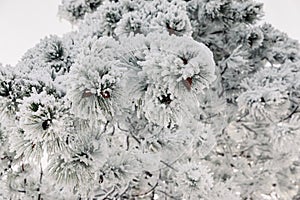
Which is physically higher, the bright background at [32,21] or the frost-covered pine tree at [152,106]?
the bright background at [32,21]

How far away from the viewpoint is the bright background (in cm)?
340

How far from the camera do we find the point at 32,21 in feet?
11.6

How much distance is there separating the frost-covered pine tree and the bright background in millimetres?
1359

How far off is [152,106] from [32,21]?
2902 millimetres

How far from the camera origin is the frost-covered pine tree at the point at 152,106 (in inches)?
33.8

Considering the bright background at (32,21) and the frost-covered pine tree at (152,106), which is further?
the bright background at (32,21)

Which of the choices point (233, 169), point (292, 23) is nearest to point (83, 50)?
point (233, 169)

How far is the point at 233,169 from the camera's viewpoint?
223 centimetres

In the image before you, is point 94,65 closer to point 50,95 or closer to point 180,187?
point 50,95

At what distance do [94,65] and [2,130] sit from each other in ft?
1.84

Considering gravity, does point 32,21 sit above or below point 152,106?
above

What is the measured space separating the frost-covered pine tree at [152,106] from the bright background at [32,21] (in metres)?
1.36

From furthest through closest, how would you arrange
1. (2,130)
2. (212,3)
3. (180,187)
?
(212,3), (180,187), (2,130)

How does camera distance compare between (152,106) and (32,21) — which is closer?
(152,106)
